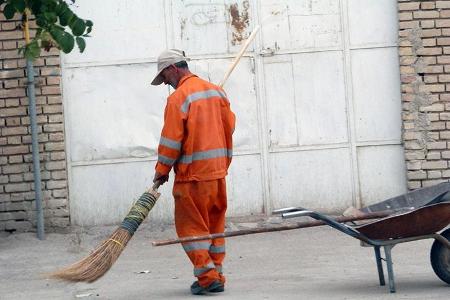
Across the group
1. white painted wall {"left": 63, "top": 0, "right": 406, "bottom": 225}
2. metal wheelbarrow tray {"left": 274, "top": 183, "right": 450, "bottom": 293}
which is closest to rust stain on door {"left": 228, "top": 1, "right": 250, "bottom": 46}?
white painted wall {"left": 63, "top": 0, "right": 406, "bottom": 225}

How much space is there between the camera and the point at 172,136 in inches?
307

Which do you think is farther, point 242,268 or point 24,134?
point 24,134

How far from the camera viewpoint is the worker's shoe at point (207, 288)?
7.93m

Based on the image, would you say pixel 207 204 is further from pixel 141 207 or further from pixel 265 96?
pixel 265 96

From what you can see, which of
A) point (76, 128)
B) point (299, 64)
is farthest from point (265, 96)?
point (76, 128)

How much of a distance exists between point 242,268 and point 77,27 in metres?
3.15

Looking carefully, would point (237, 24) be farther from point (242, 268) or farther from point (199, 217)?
point (199, 217)

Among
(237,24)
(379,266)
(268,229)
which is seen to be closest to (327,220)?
(268,229)

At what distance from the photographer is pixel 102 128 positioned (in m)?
10.7

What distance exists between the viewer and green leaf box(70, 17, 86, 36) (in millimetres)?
Result: 6664

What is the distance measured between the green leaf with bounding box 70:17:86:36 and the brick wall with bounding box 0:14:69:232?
12.6ft

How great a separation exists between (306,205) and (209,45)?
178cm

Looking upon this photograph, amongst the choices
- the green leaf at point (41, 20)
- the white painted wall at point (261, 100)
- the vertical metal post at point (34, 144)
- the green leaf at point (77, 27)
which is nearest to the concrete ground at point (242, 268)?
the vertical metal post at point (34, 144)

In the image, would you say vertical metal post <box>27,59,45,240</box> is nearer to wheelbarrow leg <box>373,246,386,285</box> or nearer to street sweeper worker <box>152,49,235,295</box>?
street sweeper worker <box>152,49,235,295</box>
